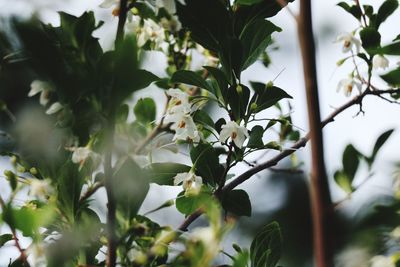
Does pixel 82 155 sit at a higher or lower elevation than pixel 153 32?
lower

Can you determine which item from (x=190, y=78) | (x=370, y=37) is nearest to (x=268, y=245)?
(x=190, y=78)

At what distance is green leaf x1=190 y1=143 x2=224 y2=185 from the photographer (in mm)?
1017

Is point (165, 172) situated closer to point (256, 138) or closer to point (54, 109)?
point (256, 138)

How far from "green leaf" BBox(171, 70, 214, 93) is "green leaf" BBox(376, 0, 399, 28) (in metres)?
0.39

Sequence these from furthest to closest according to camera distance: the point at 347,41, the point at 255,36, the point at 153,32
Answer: the point at 153,32, the point at 347,41, the point at 255,36

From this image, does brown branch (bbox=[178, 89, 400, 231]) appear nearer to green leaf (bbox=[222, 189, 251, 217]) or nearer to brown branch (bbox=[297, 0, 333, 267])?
green leaf (bbox=[222, 189, 251, 217])

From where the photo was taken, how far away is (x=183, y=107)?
1034mm

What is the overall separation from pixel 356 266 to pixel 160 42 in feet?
3.27

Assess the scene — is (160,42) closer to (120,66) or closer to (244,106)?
(244,106)

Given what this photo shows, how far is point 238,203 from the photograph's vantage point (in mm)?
1034

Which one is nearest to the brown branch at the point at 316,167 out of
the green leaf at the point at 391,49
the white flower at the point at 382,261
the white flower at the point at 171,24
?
the green leaf at the point at 391,49

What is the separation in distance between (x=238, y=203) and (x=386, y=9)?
50 cm

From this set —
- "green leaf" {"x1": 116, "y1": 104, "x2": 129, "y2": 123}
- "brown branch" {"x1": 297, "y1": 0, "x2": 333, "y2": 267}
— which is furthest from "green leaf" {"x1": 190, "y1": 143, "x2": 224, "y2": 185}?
"brown branch" {"x1": 297, "y1": 0, "x2": 333, "y2": 267}

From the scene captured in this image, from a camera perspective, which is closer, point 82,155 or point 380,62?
point 82,155
